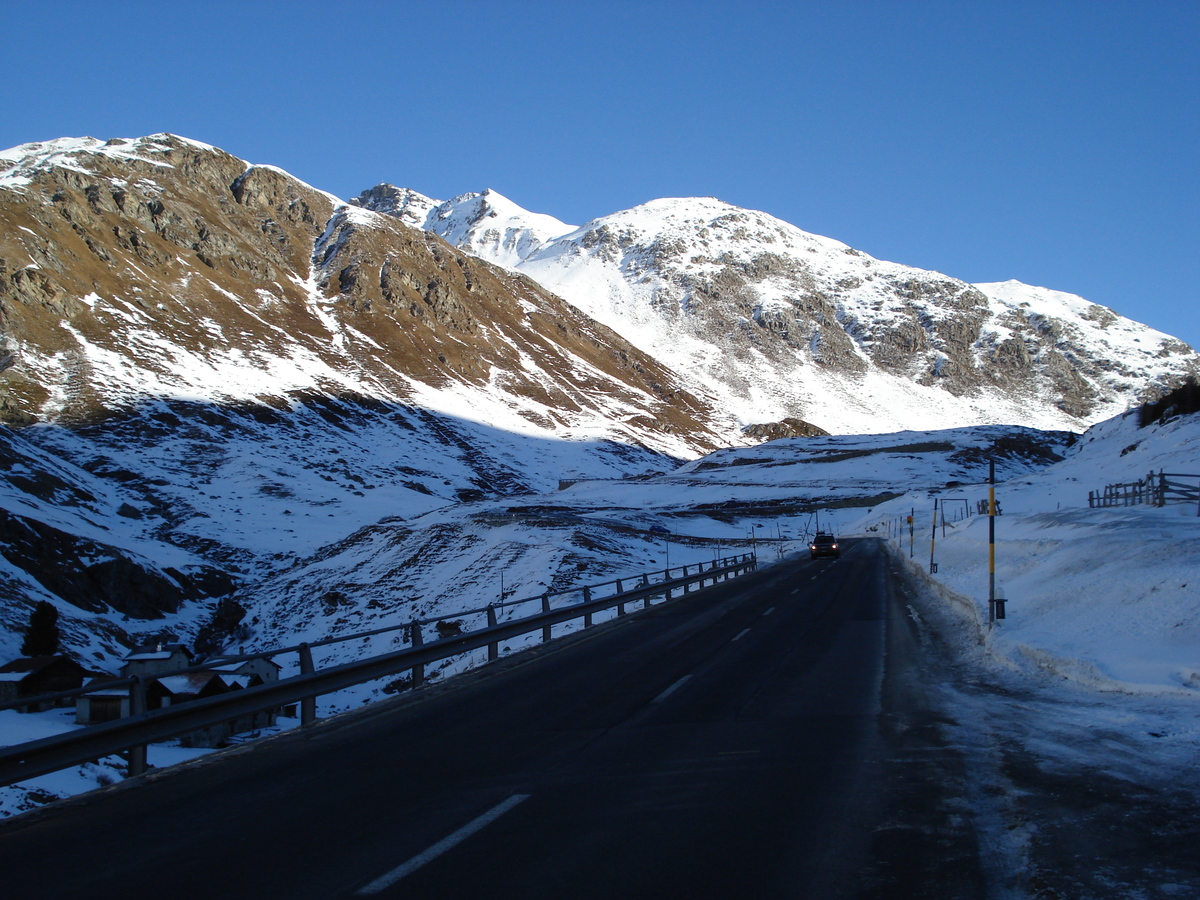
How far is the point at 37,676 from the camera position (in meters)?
28.9

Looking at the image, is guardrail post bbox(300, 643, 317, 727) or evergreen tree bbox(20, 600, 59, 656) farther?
evergreen tree bbox(20, 600, 59, 656)

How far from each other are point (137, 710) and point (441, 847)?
4356mm

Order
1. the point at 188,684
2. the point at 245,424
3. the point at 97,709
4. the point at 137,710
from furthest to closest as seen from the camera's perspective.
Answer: the point at 245,424 → the point at 188,684 → the point at 97,709 → the point at 137,710

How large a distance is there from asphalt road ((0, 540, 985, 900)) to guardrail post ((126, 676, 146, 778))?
1.47 feet

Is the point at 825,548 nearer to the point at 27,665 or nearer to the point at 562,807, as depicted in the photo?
Answer: the point at 27,665

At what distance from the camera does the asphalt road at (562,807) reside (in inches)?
205

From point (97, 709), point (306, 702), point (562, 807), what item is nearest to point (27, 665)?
point (97, 709)

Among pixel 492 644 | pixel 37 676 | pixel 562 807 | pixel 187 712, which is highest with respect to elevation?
pixel 187 712

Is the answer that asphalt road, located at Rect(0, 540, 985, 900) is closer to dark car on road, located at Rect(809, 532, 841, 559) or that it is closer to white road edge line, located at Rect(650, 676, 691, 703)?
white road edge line, located at Rect(650, 676, 691, 703)

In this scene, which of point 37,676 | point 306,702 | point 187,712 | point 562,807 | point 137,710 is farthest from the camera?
point 37,676

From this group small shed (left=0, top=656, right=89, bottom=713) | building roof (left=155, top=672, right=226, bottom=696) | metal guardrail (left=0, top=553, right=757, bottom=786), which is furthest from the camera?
small shed (left=0, top=656, right=89, bottom=713)

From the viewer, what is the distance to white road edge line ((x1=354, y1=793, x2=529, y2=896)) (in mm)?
5156

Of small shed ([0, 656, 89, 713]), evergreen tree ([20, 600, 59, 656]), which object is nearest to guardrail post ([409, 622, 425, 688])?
small shed ([0, 656, 89, 713])

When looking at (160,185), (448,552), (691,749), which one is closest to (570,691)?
(691,749)
